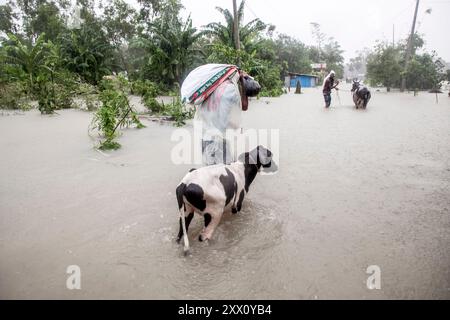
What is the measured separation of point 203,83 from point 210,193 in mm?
1208

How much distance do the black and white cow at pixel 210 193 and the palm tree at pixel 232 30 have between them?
17671 mm

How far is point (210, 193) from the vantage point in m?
2.57

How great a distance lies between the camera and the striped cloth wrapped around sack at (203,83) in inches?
119

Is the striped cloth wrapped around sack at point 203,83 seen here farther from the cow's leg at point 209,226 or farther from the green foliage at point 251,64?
the green foliage at point 251,64

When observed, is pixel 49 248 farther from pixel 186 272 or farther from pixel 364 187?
pixel 364 187

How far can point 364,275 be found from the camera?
7.81 ft

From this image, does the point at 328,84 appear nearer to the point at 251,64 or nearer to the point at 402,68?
the point at 251,64

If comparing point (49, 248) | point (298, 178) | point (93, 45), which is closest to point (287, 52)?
point (93, 45)

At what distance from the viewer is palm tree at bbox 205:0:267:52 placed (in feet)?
62.4

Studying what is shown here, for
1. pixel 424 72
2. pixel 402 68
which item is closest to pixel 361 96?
pixel 402 68

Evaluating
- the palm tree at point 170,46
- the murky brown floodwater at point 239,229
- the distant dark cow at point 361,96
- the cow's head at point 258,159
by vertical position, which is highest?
the palm tree at point 170,46

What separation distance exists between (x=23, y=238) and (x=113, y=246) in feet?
3.29

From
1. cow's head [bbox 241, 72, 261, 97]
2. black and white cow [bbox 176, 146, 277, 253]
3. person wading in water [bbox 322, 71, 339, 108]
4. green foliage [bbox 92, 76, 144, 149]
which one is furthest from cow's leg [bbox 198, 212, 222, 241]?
person wading in water [bbox 322, 71, 339, 108]

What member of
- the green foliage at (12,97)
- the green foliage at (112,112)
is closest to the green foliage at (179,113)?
the green foliage at (112,112)
